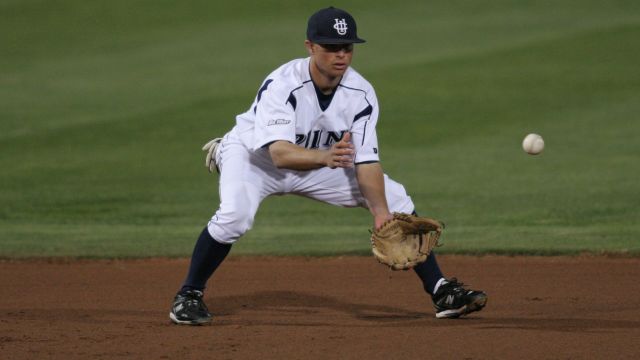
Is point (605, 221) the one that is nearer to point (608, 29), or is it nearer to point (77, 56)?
point (608, 29)

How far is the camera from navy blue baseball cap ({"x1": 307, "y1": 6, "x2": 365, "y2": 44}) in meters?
5.80

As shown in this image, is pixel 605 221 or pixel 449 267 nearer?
pixel 449 267

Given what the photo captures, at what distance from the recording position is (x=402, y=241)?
5891 millimetres

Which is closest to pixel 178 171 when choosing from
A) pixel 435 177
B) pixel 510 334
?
pixel 435 177

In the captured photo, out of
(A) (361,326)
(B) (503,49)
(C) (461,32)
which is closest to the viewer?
(A) (361,326)

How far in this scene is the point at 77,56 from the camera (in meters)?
21.4

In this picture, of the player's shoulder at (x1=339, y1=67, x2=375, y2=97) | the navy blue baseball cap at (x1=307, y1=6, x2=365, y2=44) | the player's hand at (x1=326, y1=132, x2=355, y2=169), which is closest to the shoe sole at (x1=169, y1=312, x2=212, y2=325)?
the player's hand at (x1=326, y1=132, x2=355, y2=169)

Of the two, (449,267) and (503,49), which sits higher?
(503,49)

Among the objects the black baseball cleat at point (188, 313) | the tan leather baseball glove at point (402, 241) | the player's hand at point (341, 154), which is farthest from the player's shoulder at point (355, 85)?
the black baseball cleat at point (188, 313)

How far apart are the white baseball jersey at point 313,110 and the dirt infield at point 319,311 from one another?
107cm

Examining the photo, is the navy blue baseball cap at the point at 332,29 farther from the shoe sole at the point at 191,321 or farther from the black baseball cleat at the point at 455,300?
the shoe sole at the point at 191,321

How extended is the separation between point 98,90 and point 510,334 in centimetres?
1470

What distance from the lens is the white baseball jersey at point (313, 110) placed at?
5938 millimetres

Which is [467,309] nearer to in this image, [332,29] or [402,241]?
[402,241]
